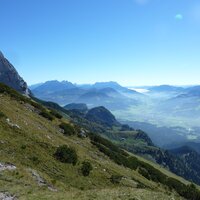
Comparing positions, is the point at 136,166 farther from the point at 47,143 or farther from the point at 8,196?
the point at 8,196

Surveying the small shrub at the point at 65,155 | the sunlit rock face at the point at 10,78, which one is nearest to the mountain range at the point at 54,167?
the small shrub at the point at 65,155

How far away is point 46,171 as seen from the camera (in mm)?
32250

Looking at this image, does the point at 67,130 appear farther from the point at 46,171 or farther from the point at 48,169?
the point at 46,171

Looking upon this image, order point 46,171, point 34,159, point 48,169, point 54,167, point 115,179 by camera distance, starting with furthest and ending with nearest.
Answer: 1. point 115,179
2. point 54,167
3. point 34,159
4. point 48,169
5. point 46,171

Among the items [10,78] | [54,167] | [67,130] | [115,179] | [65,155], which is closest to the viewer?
[54,167]

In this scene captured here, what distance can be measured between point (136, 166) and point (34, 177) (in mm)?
30031

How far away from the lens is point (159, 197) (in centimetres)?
2497

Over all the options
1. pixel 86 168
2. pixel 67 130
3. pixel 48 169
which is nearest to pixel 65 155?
pixel 86 168

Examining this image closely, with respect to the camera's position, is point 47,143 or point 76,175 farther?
point 47,143

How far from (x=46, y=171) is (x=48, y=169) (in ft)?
2.09

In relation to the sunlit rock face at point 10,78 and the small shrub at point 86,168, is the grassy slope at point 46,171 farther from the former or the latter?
the sunlit rock face at point 10,78

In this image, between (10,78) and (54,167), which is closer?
(54,167)

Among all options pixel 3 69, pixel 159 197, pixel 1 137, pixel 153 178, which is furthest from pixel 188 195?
pixel 3 69

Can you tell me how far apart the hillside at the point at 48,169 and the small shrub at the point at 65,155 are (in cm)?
53
